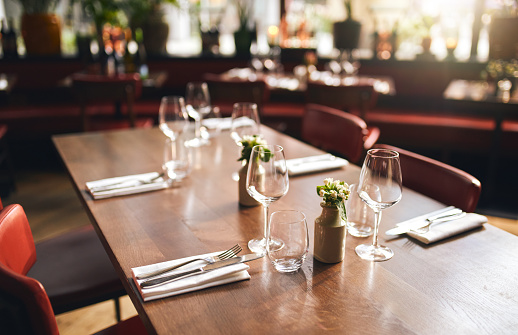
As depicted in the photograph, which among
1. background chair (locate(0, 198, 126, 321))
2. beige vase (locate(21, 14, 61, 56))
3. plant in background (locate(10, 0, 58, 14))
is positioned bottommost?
background chair (locate(0, 198, 126, 321))

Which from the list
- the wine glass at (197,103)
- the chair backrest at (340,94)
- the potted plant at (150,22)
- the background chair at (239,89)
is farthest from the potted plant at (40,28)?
the wine glass at (197,103)

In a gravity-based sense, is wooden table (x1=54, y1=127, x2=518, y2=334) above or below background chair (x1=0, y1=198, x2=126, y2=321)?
above

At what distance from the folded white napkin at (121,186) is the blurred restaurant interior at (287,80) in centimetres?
192

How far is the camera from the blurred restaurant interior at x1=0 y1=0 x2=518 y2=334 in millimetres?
3383

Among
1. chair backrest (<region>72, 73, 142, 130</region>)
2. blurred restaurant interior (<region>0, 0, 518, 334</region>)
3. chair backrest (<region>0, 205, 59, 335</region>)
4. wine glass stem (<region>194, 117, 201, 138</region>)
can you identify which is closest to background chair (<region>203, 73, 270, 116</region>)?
blurred restaurant interior (<region>0, 0, 518, 334</region>)

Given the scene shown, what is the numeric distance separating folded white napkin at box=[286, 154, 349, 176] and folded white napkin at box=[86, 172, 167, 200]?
0.44 meters

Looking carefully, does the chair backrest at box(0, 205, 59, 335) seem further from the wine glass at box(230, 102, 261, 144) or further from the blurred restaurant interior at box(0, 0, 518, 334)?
the blurred restaurant interior at box(0, 0, 518, 334)

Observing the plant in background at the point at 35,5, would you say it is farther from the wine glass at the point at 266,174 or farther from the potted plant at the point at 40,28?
the wine glass at the point at 266,174

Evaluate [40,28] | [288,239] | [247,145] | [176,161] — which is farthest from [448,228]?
[40,28]

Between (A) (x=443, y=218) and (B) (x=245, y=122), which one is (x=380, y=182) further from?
(B) (x=245, y=122)

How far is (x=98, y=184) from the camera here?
1508 mm

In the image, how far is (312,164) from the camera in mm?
1689

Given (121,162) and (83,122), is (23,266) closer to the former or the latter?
(121,162)

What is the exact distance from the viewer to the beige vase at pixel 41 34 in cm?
457
